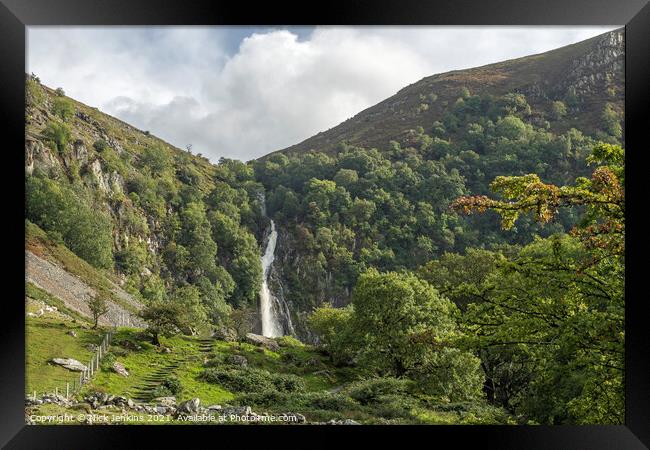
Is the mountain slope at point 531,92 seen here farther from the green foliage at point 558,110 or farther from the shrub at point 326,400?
the shrub at point 326,400

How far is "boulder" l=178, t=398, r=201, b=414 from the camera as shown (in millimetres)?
8424

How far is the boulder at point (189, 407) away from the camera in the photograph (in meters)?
8.42

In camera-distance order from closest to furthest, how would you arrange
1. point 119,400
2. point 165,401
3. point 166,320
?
point 119,400
point 165,401
point 166,320

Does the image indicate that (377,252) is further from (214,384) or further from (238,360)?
(214,384)

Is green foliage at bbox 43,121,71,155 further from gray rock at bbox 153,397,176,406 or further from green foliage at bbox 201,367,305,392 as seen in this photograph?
gray rock at bbox 153,397,176,406

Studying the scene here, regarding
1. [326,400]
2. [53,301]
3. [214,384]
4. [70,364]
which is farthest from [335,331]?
[53,301]

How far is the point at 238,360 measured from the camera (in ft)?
Result: 40.3

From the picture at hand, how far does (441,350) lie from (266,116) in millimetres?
6967

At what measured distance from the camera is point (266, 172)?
17.6m

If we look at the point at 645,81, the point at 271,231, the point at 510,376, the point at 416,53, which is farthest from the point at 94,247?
the point at 645,81

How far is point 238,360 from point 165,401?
Answer: 9.27 feet

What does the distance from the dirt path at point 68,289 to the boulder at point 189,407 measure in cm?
331

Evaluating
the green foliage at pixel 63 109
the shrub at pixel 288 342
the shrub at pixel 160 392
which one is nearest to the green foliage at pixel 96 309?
the shrub at pixel 160 392

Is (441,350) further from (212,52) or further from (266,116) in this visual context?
(212,52)
